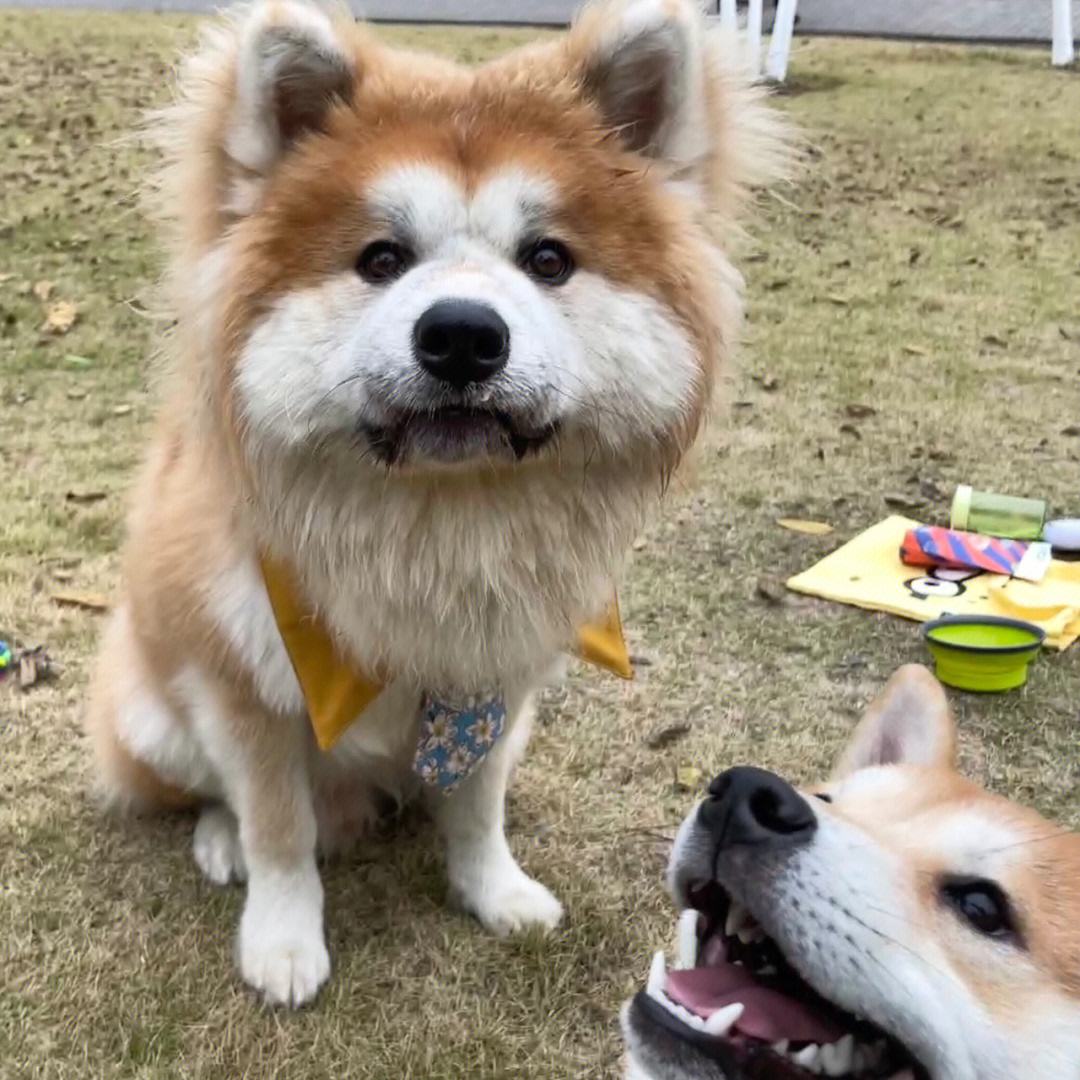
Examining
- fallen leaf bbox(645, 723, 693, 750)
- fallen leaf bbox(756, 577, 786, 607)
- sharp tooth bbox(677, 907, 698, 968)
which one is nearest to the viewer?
sharp tooth bbox(677, 907, 698, 968)

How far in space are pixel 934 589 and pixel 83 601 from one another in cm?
225

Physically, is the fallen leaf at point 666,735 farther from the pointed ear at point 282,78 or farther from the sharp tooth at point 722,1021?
the pointed ear at point 282,78

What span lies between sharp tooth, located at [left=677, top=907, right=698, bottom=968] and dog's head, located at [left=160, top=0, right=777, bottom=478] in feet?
2.20

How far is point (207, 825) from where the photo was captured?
2512 millimetres

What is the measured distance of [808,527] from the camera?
385cm

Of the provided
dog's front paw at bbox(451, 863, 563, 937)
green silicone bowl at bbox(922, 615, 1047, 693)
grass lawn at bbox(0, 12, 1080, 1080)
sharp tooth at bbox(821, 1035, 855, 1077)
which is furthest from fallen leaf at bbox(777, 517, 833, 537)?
sharp tooth at bbox(821, 1035, 855, 1077)

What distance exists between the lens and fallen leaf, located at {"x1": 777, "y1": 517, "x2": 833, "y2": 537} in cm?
383

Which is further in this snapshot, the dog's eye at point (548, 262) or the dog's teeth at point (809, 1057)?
the dog's eye at point (548, 262)

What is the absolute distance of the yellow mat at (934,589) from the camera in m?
3.28

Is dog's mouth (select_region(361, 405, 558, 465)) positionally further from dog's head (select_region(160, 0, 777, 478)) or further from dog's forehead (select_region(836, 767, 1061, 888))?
dog's forehead (select_region(836, 767, 1061, 888))

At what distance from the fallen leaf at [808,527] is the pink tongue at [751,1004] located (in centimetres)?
241

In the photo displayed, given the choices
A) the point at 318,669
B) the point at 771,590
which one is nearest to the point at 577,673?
the point at 771,590

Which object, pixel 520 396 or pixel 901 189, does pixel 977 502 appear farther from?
pixel 901 189

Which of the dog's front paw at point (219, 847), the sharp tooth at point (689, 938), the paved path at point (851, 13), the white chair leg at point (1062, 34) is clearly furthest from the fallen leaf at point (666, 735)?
the paved path at point (851, 13)
